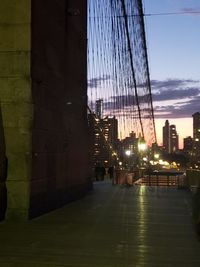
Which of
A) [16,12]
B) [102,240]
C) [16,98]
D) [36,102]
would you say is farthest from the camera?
[36,102]

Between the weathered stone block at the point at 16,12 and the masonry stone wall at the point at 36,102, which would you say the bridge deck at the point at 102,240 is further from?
the weathered stone block at the point at 16,12

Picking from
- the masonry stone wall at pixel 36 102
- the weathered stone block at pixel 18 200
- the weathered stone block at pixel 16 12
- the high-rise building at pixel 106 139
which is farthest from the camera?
the high-rise building at pixel 106 139

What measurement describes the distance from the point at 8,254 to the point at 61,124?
23.3 ft

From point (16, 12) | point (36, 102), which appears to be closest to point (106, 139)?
point (36, 102)

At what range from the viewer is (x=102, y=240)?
8539mm

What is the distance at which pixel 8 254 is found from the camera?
7246 mm

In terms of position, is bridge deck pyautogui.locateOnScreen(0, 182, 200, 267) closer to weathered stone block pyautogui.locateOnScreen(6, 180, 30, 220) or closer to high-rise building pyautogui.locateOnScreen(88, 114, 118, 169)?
weathered stone block pyautogui.locateOnScreen(6, 180, 30, 220)

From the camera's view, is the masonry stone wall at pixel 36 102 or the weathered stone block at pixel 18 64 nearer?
the masonry stone wall at pixel 36 102

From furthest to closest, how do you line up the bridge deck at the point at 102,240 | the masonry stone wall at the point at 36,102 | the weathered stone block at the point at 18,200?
the masonry stone wall at the point at 36,102 < the weathered stone block at the point at 18,200 < the bridge deck at the point at 102,240

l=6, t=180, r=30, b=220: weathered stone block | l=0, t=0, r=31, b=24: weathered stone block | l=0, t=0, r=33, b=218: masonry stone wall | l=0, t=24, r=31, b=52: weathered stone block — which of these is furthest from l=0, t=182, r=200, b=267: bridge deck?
l=0, t=0, r=31, b=24: weathered stone block

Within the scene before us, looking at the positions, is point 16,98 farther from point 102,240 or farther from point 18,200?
point 102,240

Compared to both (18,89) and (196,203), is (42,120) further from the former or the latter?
(196,203)

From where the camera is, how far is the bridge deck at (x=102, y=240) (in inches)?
275

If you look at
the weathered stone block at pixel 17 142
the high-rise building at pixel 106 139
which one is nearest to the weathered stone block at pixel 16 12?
the weathered stone block at pixel 17 142
